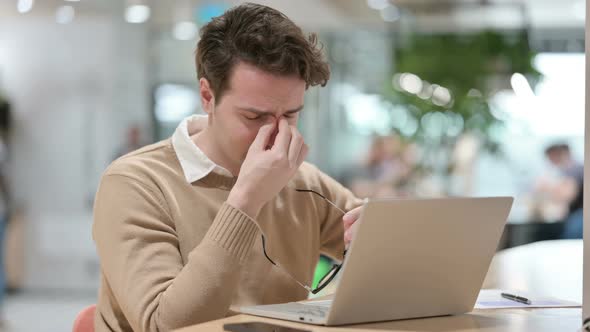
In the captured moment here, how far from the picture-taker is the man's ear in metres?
2.09

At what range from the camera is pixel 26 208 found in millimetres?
7301

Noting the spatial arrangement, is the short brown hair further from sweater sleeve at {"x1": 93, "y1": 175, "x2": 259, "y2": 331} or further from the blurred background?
the blurred background

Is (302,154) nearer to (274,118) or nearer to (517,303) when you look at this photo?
(274,118)

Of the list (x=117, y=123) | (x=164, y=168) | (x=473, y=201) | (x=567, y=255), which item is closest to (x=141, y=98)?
(x=117, y=123)

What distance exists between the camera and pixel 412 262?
1596 mm

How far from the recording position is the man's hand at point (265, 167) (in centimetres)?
178

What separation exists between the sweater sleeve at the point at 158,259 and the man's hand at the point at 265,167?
4 centimetres

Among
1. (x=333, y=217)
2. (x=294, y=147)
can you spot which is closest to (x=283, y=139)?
(x=294, y=147)

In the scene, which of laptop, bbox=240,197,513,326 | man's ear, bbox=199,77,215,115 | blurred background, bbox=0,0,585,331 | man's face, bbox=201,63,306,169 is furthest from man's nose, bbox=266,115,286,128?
blurred background, bbox=0,0,585,331

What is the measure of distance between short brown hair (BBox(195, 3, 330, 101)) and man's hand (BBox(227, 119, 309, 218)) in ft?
0.47

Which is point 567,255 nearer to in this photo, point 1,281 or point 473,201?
point 473,201

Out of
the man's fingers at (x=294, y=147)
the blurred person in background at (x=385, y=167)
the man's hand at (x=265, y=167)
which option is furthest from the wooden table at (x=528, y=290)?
the blurred person in background at (x=385, y=167)

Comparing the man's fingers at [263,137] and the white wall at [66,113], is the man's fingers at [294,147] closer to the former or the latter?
the man's fingers at [263,137]

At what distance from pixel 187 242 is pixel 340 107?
242 inches
